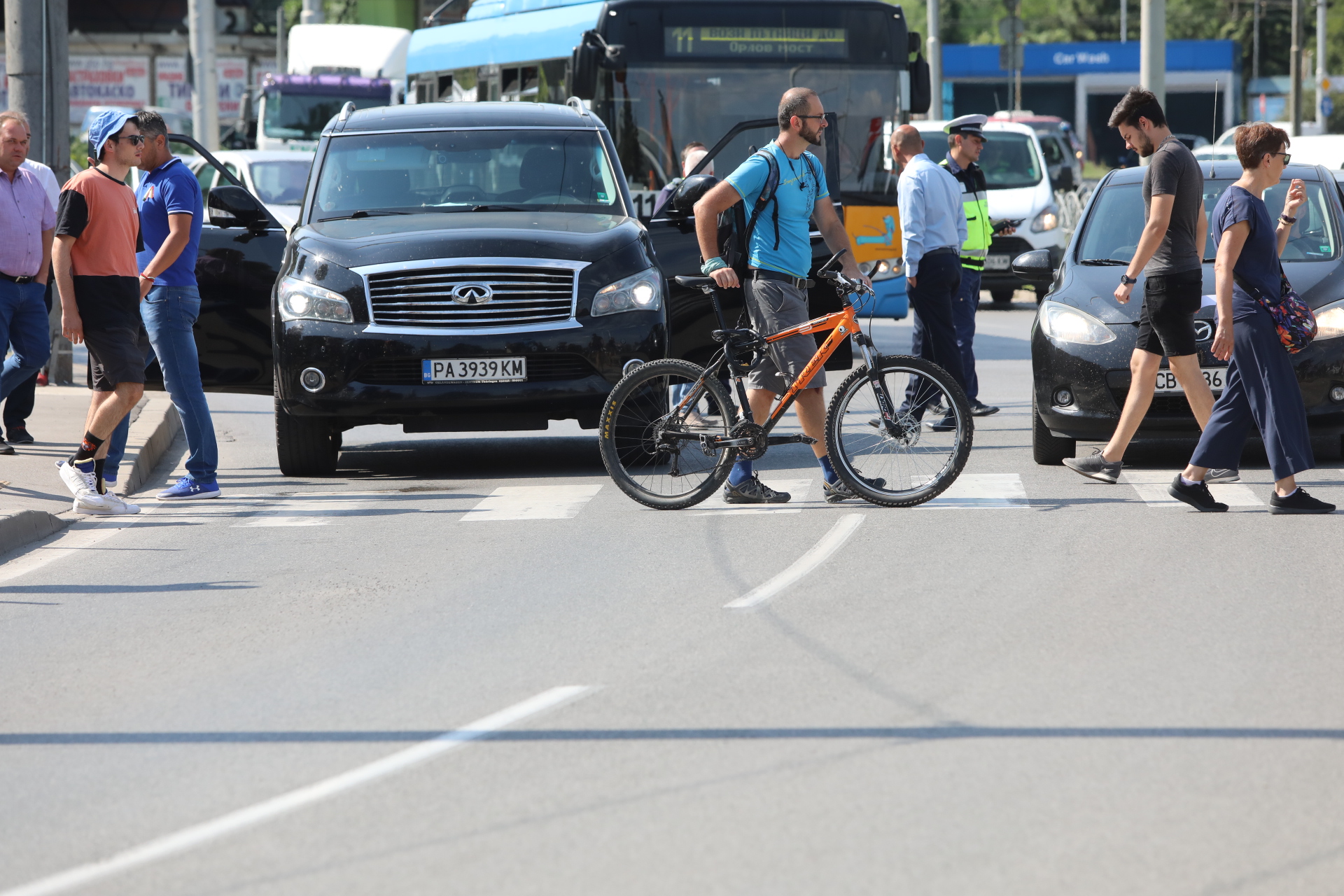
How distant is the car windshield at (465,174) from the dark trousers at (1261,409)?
13.3ft

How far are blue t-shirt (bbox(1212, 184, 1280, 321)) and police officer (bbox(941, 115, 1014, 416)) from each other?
12.5 ft

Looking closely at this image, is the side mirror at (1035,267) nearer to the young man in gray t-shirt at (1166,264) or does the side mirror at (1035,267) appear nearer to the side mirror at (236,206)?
the young man in gray t-shirt at (1166,264)

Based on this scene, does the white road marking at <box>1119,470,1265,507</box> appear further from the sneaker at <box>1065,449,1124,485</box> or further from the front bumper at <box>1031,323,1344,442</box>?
the front bumper at <box>1031,323,1344,442</box>

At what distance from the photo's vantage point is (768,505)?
979 cm

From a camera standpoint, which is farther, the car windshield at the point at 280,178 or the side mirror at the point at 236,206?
the car windshield at the point at 280,178

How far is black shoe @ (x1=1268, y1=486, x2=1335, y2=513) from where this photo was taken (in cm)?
896

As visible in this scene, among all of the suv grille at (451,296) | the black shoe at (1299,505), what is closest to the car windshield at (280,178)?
the suv grille at (451,296)

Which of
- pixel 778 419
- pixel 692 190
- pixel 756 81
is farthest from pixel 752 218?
pixel 756 81

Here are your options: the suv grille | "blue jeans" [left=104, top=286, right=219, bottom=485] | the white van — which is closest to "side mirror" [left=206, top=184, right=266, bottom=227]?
"blue jeans" [left=104, top=286, right=219, bottom=485]

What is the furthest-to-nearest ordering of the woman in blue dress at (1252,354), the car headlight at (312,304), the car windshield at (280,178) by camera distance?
the car windshield at (280,178)
the car headlight at (312,304)
the woman in blue dress at (1252,354)

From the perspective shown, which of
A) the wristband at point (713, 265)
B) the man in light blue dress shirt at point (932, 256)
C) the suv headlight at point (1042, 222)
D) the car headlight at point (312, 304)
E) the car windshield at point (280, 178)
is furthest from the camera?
the suv headlight at point (1042, 222)

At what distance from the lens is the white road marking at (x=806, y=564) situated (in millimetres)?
7277

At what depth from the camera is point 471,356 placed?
10562 mm

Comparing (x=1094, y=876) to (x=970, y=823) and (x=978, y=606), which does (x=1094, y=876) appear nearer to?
(x=970, y=823)
